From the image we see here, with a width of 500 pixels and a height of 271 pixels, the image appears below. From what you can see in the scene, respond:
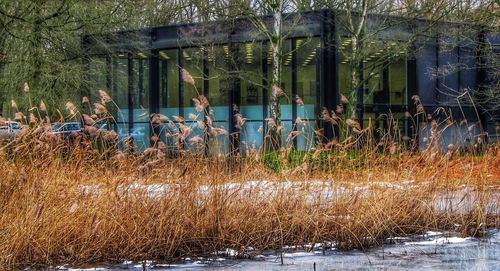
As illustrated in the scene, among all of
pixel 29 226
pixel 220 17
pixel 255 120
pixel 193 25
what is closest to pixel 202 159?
pixel 29 226

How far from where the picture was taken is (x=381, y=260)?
7348mm

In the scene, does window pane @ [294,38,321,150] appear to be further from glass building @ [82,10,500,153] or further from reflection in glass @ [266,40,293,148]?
reflection in glass @ [266,40,293,148]

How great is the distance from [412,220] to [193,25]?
1830 cm

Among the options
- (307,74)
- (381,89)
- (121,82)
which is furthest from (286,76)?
(121,82)

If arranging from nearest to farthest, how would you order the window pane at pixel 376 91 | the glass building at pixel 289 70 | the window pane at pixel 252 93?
the glass building at pixel 289 70 < the window pane at pixel 252 93 < the window pane at pixel 376 91

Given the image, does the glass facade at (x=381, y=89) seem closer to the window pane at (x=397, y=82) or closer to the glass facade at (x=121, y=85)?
the window pane at (x=397, y=82)

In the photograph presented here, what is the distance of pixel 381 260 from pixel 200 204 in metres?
1.83

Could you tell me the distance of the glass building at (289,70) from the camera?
80.5 feet

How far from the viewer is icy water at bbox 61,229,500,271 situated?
7.00 meters

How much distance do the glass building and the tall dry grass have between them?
13.9 m

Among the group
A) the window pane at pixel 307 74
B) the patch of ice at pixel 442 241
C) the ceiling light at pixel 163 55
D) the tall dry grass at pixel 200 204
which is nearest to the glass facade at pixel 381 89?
the window pane at pixel 307 74

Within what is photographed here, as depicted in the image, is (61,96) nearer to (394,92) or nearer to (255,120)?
(255,120)

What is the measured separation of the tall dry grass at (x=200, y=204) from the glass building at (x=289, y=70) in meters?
13.9

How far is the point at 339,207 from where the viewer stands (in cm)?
827
